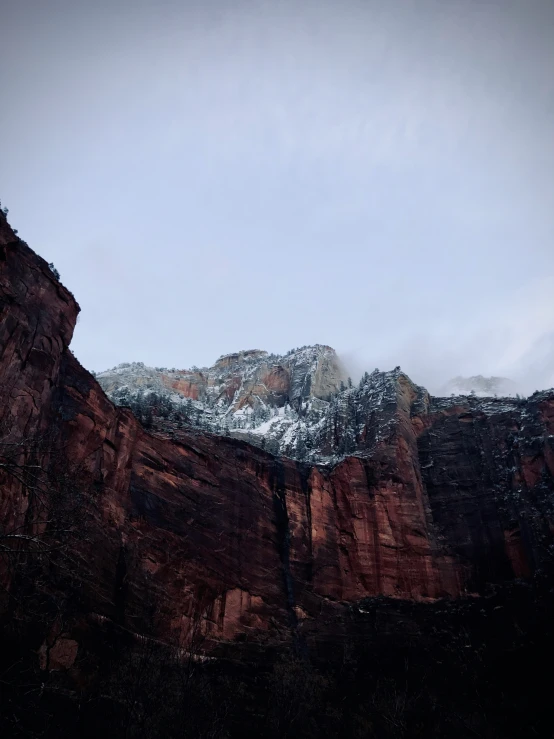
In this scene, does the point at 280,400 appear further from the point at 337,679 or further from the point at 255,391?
the point at 337,679

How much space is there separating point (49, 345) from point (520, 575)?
157 feet

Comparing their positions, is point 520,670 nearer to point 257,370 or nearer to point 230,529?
point 230,529

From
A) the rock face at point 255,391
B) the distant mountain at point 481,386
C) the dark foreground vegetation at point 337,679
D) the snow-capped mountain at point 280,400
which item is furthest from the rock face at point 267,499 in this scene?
the distant mountain at point 481,386

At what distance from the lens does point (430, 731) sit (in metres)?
37.7

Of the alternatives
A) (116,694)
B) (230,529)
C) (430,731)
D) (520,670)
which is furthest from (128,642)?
(520,670)

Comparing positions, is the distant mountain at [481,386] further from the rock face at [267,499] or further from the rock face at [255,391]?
the rock face at [267,499]

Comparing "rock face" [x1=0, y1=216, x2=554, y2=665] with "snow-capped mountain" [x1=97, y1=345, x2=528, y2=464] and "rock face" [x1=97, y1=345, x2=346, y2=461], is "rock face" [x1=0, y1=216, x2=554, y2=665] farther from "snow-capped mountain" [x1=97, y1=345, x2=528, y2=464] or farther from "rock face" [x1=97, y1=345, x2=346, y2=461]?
"rock face" [x1=97, y1=345, x2=346, y2=461]

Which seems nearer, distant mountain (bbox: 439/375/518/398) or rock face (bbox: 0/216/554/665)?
rock face (bbox: 0/216/554/665)

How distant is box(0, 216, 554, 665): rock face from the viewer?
42.2m

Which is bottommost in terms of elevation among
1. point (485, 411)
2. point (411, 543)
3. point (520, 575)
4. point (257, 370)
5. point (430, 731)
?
point (430, 731)

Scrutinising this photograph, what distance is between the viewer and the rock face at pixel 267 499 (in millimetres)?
42219

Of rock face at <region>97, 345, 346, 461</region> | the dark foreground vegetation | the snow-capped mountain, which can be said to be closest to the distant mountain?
the snow-capped mountain

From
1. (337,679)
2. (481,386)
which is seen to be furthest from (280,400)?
(481,386)

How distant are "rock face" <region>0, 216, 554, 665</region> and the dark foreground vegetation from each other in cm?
221
